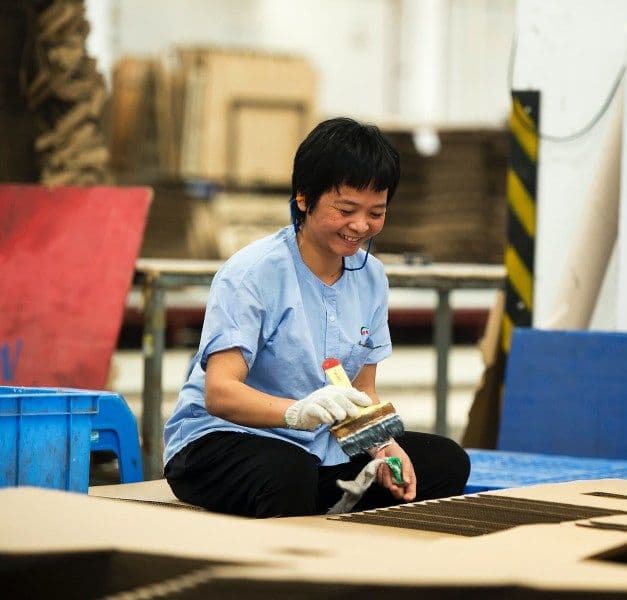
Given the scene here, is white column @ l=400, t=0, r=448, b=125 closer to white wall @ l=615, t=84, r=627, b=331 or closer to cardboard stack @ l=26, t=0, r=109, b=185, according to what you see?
cardboard stack @ l=26, t=0, r=109, b=185

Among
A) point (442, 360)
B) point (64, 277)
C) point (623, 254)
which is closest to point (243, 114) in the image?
point (442, 360)

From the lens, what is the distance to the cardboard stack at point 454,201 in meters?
11.4

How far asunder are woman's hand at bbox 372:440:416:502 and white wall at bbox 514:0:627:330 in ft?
6.10

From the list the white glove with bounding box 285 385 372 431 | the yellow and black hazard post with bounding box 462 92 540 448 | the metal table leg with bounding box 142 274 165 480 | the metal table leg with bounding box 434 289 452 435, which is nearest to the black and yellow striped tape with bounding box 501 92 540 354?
the yellow and black hazard post with bounding box 462 92 540 448

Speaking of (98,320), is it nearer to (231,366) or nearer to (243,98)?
(231,366)

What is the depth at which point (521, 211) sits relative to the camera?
5.14 meters

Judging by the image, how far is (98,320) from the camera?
504 cm

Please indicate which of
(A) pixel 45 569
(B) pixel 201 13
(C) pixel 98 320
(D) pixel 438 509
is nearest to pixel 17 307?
(C) pixel 98 320

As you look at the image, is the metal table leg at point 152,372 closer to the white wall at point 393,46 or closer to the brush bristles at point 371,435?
the brush bristles at point 371,435

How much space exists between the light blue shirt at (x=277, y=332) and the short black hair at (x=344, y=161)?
0.18 m

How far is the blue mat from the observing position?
3.82 meters

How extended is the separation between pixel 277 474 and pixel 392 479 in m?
0.34

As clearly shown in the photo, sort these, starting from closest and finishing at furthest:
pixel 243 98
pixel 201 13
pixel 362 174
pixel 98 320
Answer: pixel 362 174
pixel 98 320
pixel 243 98
pixel 201 13

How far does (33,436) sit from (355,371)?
0.86m
